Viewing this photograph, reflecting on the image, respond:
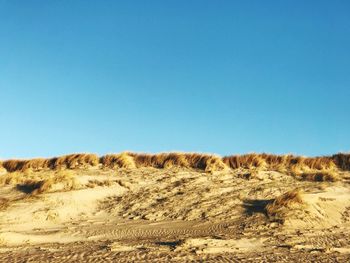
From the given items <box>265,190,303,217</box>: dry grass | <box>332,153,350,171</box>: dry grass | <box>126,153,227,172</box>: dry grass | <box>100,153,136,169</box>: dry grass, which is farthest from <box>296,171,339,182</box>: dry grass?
<box>100,153,136,169</box>: dry grass

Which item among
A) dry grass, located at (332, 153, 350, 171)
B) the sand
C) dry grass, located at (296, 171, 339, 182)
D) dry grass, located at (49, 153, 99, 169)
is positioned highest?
dry grass, located at (49, 153, 99, 169)

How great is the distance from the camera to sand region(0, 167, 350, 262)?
973 centimetres

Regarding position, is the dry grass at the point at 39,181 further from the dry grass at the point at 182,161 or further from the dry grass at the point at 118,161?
the dry grass at the point at 182,161

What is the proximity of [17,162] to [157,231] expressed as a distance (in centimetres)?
958

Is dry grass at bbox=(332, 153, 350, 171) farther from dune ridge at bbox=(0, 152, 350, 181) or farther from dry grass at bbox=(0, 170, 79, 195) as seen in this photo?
dry grass at bbox=(0, 170, 79, 195)

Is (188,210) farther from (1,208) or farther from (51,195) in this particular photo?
(1,208)

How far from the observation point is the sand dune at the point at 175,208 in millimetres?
9938

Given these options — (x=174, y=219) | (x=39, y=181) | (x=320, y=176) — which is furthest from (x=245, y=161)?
(x=39, y=181)

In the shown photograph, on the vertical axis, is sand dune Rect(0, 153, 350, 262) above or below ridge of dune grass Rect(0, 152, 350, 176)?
below

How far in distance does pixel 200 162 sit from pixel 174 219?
4.76 m

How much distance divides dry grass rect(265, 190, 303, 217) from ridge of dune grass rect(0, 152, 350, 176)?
3.60m

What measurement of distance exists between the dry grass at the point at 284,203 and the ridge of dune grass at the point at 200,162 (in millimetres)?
3600

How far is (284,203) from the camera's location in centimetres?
1330

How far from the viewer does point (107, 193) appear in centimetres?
1627
